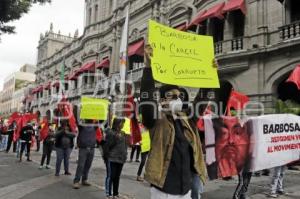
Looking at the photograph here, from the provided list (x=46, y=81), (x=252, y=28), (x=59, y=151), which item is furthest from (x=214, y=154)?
(x=46, y=81)

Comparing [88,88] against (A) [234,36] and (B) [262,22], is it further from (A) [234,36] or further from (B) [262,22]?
(B) [262,22]

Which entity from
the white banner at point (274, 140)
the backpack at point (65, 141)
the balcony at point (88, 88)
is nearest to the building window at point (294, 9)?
the white banner at point (274, 140)

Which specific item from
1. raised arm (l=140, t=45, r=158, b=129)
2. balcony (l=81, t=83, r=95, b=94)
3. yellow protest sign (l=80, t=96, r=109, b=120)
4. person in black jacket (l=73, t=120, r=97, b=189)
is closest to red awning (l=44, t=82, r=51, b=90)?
balcony (l=81, t=83, r=95, b=94)

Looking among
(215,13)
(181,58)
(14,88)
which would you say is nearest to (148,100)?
(181,58)

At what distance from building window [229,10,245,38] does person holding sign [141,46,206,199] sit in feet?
51.5

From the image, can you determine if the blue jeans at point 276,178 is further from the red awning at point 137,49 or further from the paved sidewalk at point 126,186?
the red awning at point 137,49

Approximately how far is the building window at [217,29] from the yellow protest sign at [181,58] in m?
15.3

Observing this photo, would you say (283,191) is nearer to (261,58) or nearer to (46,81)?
(261,58)

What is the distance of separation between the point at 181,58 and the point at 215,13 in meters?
14.1

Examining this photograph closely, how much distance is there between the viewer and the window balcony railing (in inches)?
609

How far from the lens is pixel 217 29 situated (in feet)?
68.1

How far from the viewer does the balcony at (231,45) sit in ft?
59.0

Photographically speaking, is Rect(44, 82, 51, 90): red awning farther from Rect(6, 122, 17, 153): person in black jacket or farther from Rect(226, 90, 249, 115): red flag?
Rect(226, 90, 249, 115): red flag

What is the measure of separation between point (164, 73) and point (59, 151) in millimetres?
6588
